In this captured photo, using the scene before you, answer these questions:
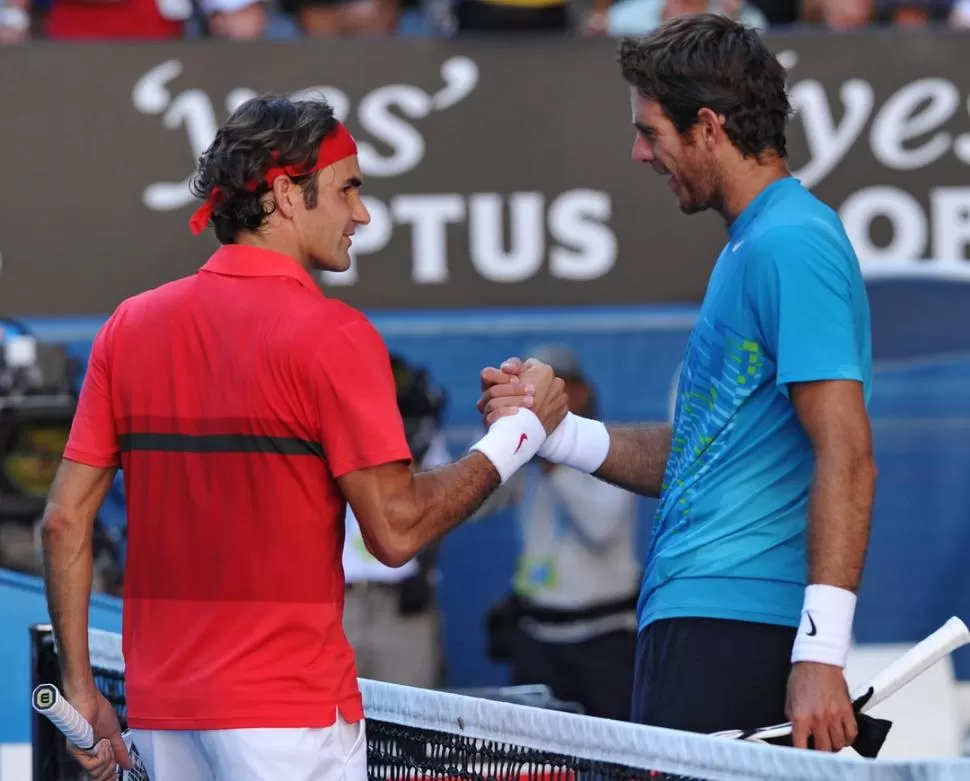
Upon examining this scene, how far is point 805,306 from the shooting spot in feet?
8.57

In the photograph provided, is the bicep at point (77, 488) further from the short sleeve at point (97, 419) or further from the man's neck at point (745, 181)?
the man's neck at point (745, 181)

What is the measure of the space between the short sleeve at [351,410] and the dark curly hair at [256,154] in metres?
0.31

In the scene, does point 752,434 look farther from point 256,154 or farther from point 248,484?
point 256,154

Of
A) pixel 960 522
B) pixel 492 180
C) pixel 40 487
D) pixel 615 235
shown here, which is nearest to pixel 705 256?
pixel 615 235

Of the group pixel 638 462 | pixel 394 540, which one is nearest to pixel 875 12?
pixel 638 462

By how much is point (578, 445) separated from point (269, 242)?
85cm

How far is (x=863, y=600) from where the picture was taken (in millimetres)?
6355

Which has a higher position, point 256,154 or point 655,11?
point 655,11

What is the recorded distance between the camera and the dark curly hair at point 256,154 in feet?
8.83

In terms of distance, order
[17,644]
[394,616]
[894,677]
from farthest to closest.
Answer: [394,616] → [17,644] → [894,677]

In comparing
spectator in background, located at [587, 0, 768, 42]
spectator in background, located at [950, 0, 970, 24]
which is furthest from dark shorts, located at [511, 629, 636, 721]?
spectator in background, located at [950, 0, 970, 24]

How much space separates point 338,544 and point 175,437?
0.31m

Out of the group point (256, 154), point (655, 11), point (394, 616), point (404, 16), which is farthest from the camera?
point (404, 16)

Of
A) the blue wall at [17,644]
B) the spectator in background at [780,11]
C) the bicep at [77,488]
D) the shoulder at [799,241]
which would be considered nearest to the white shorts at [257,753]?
the bicep at [77,488]
